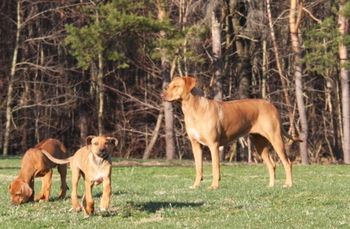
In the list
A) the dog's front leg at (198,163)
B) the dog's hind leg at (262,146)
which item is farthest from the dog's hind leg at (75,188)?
the dog's hind leg at (262,146)

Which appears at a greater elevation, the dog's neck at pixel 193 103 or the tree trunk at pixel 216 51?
the tree trunk at pixel 216 51

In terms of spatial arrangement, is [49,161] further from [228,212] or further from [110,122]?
[110,122]

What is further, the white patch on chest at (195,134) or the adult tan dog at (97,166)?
the white patch on chest at (195,134)

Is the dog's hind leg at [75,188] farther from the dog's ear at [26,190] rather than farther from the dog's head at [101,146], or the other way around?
the dog's ear at [26,190]

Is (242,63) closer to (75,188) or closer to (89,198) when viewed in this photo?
(75,188)

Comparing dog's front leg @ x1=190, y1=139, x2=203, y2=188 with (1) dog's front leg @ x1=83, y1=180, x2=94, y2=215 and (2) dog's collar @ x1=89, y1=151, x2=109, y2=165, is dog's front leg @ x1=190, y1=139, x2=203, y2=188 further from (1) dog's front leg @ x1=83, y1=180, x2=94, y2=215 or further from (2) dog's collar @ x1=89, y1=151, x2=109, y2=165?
(2) dog's collar @ x1=89, y1=151, x2=109, y2=165

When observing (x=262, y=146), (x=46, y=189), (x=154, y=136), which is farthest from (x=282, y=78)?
(x=46, y=189)

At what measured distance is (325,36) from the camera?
31.3 meters

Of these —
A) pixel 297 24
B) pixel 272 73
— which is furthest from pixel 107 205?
pixel 272 73

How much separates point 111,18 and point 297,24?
8.46 metres

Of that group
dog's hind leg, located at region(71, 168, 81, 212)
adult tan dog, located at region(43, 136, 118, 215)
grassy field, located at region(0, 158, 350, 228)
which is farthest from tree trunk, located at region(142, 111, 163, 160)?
adult tan dog, located at region(43, 136, 118, 215)

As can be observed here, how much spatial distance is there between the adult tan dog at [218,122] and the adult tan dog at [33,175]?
9.23ft

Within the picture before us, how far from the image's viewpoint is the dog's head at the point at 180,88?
1541 centimetres

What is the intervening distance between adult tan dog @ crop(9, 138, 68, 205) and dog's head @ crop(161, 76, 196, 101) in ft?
8.89
